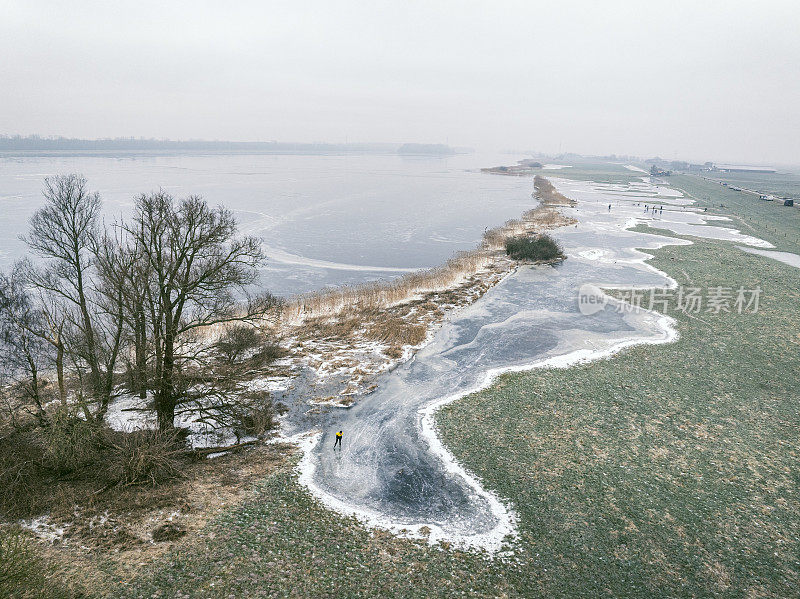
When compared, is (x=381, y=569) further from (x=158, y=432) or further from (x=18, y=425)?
(x=18, y=425)

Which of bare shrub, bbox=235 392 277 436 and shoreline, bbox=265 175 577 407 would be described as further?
shoreline, bbox=265 175 577 407

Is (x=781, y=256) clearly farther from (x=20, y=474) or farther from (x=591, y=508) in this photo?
(x=20, y=474)

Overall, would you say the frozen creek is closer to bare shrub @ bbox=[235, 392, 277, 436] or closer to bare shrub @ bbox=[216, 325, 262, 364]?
bare shrub @ bbox=[235, 392, 277, 436]

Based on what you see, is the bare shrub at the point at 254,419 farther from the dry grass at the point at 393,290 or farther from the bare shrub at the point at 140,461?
the dry grass at the point at 393,290

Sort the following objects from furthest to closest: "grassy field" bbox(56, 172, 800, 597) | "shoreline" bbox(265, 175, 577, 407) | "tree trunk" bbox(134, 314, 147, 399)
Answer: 1. "shoreline" bbox(265, 175, 577, 407)
2. "tree trunk" bbox(134, 314, 147, 399)
3. "grassy field" bbox(56, 172, 800, 597)

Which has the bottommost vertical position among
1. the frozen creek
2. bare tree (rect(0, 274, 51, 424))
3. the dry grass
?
the frozen creek

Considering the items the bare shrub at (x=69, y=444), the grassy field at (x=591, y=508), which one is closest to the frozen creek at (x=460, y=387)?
the grassy field at (x=591, y=508)

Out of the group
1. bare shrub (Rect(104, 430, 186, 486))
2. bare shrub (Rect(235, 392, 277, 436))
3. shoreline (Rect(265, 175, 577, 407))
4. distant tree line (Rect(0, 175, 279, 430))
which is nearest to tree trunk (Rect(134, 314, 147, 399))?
distant tree line (Rect(0, 175, 279, 430))
